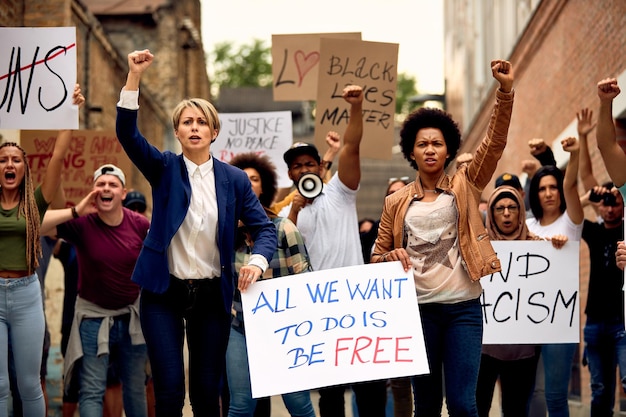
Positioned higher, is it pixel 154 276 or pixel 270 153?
pixel 270 153

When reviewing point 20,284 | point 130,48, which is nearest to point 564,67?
point 20,284

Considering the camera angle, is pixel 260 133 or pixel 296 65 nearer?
pixel 296 65

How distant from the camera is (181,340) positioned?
16.8 feet

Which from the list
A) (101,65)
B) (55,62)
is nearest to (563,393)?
(55,62)

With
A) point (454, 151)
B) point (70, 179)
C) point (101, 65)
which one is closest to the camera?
A: point (454, 151)

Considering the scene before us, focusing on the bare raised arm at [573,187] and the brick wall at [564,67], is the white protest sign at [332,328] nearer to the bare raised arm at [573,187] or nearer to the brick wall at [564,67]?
the bare raised arm at [573,187]

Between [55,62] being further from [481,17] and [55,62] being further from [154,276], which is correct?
[481,17]

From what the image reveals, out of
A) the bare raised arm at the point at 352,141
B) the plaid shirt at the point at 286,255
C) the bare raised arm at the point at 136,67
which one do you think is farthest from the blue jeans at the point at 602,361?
the bare raised arm at the point at 136,67

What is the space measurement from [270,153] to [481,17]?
46.0ft

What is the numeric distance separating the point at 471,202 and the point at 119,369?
3110mm

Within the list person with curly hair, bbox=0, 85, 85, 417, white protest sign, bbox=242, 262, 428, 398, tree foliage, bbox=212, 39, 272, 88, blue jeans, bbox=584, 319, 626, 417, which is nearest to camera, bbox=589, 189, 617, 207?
blue jeans, bbox=584, 319, 626, 417

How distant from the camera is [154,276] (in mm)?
4945

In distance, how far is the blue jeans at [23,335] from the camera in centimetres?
602

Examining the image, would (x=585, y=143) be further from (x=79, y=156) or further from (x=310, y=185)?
(x=79, y=156)
